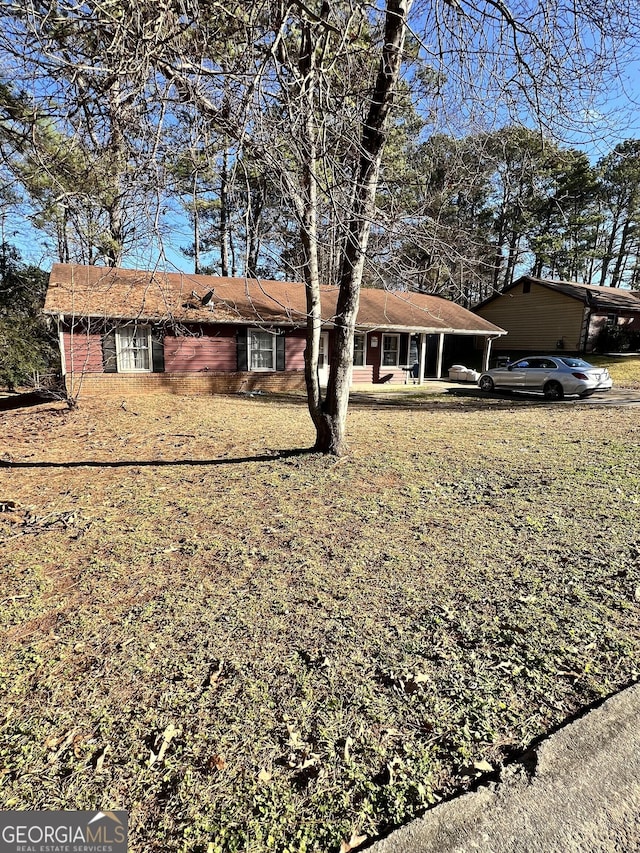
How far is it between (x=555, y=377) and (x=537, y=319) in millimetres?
15351

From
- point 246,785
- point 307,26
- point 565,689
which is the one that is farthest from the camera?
point 307,26

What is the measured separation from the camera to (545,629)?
9.69 feet

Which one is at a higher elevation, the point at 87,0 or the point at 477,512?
the point at 87,0

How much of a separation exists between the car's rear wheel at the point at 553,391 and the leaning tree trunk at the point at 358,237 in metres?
11.8

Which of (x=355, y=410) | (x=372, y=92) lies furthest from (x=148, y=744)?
(x=355, y=410)

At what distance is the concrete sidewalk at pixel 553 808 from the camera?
1666 mm

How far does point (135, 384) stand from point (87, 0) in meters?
12.7

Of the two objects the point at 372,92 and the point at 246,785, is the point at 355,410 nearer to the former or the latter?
the point at 372,92

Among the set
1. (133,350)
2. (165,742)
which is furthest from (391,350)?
(165,742)

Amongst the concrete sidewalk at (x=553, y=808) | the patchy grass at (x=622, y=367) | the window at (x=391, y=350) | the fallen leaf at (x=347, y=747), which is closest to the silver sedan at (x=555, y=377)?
the window at (x=391, y=350)

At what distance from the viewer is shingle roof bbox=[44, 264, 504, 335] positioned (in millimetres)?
13492

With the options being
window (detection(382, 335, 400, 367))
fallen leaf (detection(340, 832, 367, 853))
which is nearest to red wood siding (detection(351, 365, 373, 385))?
window (detection(382, 335, 400, 367))

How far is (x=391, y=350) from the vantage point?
20.3 m

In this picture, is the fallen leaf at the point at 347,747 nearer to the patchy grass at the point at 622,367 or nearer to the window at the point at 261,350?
the window at the point at 261,350
